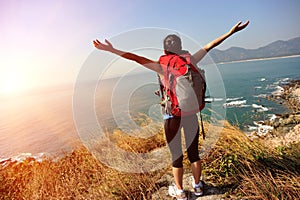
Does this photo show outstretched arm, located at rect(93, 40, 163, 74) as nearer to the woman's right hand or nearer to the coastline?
the woman's right hand

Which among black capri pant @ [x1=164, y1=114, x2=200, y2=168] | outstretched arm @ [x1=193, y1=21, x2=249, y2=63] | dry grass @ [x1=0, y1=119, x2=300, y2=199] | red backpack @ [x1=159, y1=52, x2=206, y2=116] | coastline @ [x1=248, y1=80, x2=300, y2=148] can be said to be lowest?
coastline @ [x1=248, y1=80, x2=300, y2=148]

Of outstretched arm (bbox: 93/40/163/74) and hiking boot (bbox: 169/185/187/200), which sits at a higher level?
outstretched arm (bbox: 93/40/163/74)

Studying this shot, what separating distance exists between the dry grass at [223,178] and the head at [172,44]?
1735 mm

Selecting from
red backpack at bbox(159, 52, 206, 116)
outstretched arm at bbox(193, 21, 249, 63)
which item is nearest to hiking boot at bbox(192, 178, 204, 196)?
red backpack at bbox(159, 52, 206, 116)

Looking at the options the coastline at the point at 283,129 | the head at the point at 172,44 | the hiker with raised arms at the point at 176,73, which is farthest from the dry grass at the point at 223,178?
the head at the point at 172,44

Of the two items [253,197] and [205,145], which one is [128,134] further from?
[253,197]

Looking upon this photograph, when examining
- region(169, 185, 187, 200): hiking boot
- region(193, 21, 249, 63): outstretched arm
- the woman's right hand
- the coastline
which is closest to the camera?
the woman's right hand

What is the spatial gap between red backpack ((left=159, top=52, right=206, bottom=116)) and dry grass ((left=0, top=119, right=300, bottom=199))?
3.75ft

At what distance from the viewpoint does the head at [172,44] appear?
2.42 metres

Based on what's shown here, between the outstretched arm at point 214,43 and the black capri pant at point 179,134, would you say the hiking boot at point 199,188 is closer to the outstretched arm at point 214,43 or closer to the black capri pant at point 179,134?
the black capri pant at point 179,134

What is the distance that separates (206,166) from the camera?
3.50 meters

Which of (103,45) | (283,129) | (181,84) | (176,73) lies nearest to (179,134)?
(181,84)

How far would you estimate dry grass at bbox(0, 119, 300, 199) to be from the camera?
8.54 feet

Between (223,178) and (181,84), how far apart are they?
1.67 meters
